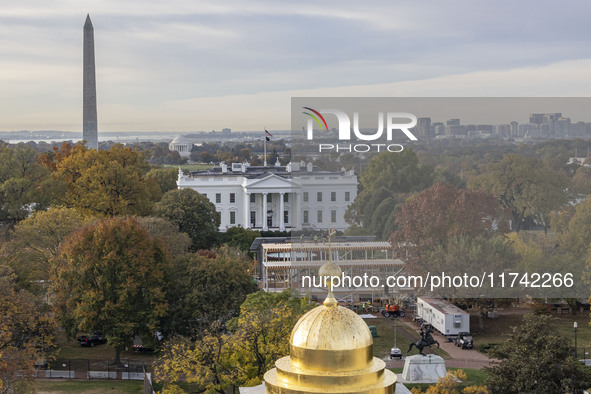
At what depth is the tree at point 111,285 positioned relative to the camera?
51.9 metres

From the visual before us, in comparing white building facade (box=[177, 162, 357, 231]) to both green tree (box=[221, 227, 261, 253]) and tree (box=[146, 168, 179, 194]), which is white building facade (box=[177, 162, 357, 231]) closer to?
tree (box=[146, 168, 179, 194])

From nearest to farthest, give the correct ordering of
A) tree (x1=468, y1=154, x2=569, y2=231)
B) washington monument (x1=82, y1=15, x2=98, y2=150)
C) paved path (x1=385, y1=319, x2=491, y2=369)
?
paved path (x1=385, y1=319, x2=491, y2=369)
tree (x1=468, y1=154, x2=569, y2=231)
washington monument (x1=82, y1=15, x2=98, y2=150)

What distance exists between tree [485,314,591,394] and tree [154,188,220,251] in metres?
42.7

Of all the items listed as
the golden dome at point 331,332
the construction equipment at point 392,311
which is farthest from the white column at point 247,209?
the golden dome at point 331,332

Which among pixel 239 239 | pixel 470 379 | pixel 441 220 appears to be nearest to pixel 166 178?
pixel 239 239

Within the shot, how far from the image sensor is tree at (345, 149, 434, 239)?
53531mm

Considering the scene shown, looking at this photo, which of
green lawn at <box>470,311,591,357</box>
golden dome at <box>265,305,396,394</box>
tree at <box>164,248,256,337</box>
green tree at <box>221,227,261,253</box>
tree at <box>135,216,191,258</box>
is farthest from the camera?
green tree at <box>221,227,261,253</box>

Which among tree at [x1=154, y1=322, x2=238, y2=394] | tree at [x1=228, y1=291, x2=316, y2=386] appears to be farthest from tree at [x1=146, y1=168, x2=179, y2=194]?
tree at [x1=154, y1=322, x2=238, y2=394]

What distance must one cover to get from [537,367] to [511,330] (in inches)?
683

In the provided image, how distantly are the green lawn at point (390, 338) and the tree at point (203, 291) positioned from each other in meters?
7.84

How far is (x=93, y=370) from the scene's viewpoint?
50.1 m

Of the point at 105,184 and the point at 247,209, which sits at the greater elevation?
the point at 105,184

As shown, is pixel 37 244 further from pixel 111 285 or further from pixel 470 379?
pixel 470 379

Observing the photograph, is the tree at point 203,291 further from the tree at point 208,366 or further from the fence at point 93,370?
the tree at point 208,366
